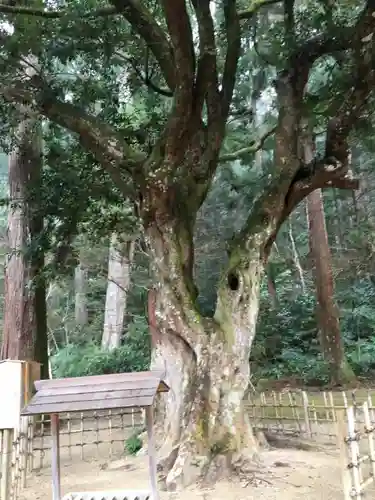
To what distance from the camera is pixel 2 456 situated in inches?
152

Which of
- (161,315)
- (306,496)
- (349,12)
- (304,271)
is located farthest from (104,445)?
(304,271)

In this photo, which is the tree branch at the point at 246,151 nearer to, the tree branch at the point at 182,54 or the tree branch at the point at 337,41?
the tree branch at the point at 337,41

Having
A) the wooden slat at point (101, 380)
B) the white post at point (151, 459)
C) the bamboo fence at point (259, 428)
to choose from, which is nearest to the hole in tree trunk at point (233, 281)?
the bamboo fence at point (259, 428)

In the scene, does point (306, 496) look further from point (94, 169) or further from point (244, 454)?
point (94, 169)

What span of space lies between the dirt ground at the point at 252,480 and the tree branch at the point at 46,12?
571 centimetres

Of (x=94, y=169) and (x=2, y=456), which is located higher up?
(x=94, y=169)

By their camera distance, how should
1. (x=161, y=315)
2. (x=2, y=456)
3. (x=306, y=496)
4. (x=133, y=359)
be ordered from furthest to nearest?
(x=133, y=359)
(x=161, y=315)
(x=306, y=496)
(x=2, y=456)

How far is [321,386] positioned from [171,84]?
787 centimetres

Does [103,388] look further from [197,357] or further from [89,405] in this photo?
[197,357]

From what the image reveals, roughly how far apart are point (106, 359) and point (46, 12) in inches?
365

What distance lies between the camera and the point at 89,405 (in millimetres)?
3850

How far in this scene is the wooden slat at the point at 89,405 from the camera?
150 inches

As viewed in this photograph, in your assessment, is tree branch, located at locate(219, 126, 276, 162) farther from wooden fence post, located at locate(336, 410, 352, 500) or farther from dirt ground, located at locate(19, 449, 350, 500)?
wooden fence post, located at locate(336, 410, 352, 500)

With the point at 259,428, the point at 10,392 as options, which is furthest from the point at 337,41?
the point at 10,392
